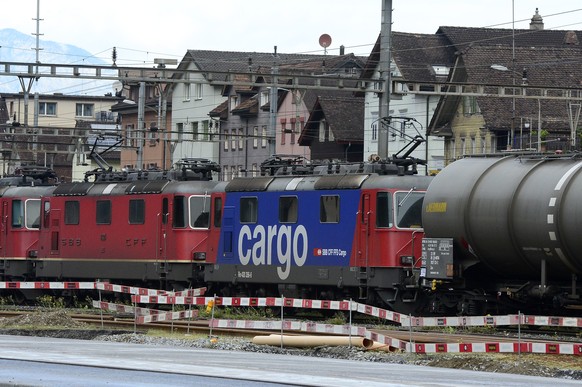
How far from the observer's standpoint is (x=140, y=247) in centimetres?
3812

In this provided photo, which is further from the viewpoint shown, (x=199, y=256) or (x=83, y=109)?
(x=83, y=109)

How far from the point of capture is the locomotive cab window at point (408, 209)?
30688 mm

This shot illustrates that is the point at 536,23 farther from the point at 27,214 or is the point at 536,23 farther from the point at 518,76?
the point at 27,214

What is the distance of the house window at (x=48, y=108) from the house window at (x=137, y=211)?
85.6 meters

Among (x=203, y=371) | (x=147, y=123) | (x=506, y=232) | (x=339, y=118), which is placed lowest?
(x=203, y=371)

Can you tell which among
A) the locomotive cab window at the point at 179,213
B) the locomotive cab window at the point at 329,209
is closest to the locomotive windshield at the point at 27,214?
the locomotive cab window at the point at 179,213

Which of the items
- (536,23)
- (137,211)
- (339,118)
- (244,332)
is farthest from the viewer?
(536,23)

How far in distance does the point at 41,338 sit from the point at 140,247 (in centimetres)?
1194

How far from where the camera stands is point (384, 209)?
30.8m

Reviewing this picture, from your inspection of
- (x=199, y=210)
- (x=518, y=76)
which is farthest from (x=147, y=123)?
(x=199, y=210)

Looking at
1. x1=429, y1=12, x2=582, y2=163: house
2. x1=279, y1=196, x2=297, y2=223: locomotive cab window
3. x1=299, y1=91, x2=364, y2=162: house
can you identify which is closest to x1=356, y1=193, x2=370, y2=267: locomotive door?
x1=279, y1=196, x2=297, y2=223: locomotive cab window

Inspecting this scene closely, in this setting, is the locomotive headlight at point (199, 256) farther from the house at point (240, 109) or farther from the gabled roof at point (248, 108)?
the gabled roof at point (248, 108)

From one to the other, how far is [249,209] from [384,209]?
4859 millimetres

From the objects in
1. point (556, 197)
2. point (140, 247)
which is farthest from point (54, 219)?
point (556, 197)
